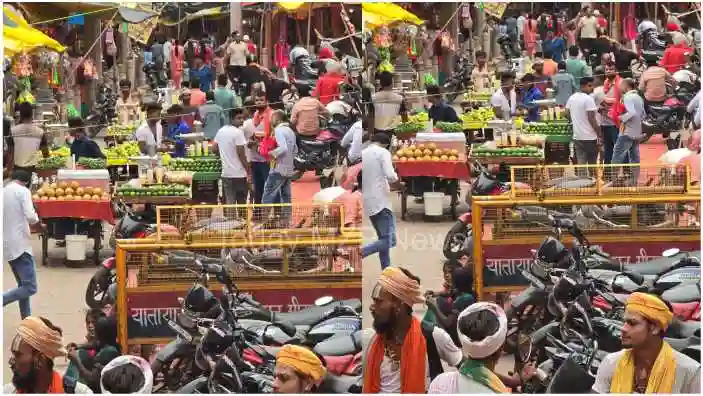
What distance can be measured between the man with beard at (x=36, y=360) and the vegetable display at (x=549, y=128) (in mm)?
3413

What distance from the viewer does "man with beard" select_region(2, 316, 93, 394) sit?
20.8 ft

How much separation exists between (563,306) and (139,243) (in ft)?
7.29

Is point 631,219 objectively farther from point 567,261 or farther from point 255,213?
point 255,213

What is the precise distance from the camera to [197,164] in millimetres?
8609

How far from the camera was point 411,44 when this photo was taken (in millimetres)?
9016

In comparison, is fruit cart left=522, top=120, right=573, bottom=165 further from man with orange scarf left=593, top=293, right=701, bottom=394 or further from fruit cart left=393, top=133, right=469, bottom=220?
man with orange scarf left=593, top=293, right=701, bottom=394

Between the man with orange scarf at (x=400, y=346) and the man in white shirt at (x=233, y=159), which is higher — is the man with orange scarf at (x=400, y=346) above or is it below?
below

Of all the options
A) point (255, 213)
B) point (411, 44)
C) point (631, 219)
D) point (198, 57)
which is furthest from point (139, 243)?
point (631, 219)

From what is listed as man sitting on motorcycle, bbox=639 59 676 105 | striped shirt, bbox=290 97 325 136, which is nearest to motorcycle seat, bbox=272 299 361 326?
striped shirt, bbox=290 97 325 136

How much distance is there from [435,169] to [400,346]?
2.57 meters

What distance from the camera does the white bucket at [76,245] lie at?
8727 mm

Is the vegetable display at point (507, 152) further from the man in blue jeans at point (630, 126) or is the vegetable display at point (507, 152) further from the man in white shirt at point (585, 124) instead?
the man in blue jeans at point (630, 126)

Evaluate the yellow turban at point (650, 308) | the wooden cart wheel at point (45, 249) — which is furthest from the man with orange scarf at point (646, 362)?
the wooden cart wheel at point (45, 249)

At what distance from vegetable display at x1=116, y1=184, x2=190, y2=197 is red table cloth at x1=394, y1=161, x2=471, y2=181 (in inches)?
53.7
